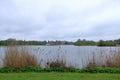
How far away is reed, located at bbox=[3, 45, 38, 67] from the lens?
1123 centimetres

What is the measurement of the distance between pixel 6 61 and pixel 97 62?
13.3ft

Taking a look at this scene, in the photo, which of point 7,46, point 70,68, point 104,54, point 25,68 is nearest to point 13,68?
point 25,68

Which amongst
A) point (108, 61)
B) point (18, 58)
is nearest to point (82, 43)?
point (108, 61)

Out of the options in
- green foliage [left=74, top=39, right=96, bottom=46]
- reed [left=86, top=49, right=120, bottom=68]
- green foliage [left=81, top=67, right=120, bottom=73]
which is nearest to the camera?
green foliage [left=81, top=67, right=120, bottom=73]

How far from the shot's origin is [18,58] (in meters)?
11.4

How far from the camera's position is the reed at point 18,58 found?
1123cm

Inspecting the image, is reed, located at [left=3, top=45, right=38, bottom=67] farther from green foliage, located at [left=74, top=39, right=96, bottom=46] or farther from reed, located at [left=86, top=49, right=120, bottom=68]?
green foliage, located at [left=74, top=39, right=96, bottom=46]

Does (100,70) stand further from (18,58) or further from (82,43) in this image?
(82,43)

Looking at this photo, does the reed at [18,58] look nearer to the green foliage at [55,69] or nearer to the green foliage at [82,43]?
the green foliage at [55,69]

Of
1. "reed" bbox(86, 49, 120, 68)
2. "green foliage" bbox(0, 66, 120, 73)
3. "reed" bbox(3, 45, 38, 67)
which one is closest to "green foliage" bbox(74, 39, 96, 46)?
"reed" bbox(86, 49, 120, 68)

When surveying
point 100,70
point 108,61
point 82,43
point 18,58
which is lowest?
point 100,70

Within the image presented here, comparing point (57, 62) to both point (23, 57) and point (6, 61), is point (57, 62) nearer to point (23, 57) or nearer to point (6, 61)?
point (23, 57)

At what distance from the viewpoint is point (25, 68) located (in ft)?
36.0

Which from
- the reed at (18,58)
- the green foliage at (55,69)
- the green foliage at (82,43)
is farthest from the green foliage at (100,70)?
the green foliage at (82,43)
